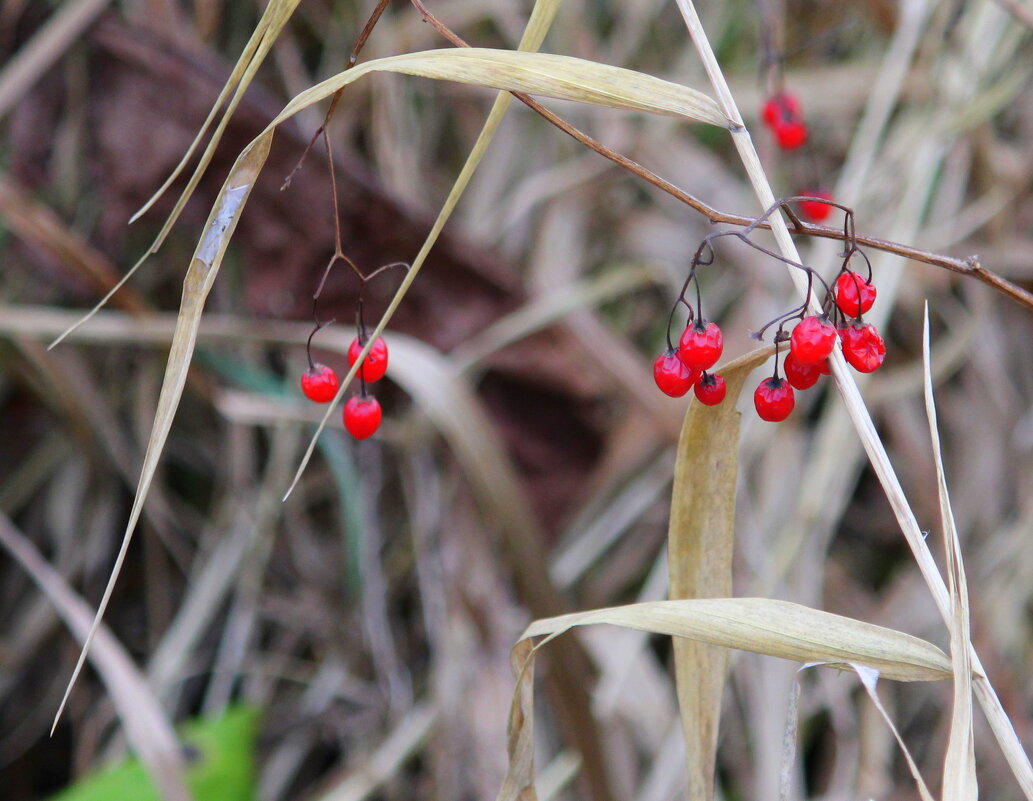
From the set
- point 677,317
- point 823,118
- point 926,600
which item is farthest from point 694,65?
point 926,600

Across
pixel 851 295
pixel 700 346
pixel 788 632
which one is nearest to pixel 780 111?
pixel 851 295

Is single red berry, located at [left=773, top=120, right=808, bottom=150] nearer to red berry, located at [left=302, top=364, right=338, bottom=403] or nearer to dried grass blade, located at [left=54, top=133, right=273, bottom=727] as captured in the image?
red berry, located at [left=302, top=364, right=338, bottom=403]

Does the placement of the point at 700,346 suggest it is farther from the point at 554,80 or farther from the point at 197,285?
the point at 197,285

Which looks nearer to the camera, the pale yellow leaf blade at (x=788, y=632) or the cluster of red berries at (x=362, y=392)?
the pale yellow leaf blade at (x=788, y=632)

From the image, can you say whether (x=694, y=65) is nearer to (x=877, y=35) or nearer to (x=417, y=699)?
(x=877, y=35)

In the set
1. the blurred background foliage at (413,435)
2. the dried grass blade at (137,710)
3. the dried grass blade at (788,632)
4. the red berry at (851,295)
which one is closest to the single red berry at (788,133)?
the blurred background foliage at (413,435)

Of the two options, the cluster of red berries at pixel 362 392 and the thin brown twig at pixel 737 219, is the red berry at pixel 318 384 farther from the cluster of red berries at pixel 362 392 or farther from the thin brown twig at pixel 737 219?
the thin brown twig at pixel 737 219

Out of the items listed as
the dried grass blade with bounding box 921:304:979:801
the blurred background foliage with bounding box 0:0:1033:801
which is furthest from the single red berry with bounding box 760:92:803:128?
the dried grass blade with bounding box 921:304:979:801
